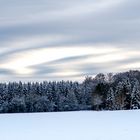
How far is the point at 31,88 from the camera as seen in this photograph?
10869 centimetres

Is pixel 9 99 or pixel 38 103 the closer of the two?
pixel 38 103

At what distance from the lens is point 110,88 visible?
2879 inches

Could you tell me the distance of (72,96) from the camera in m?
91.4

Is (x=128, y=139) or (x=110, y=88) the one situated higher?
(x=110, y=88)

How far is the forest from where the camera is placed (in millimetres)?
69375

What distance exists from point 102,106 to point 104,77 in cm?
3461

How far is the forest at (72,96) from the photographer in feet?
228

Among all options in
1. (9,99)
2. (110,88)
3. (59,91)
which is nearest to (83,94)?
(59,91)

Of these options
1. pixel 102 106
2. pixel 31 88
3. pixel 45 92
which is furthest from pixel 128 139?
pixel 31 88

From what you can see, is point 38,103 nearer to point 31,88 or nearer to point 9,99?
point 9,99

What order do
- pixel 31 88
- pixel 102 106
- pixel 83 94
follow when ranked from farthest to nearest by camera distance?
pixel 31 88 → pixel 83 94 → pixel 102 106

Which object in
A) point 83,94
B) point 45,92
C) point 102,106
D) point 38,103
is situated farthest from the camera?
point 45,92

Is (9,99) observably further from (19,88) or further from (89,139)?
(89,139)

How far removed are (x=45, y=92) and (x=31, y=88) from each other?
755cm
